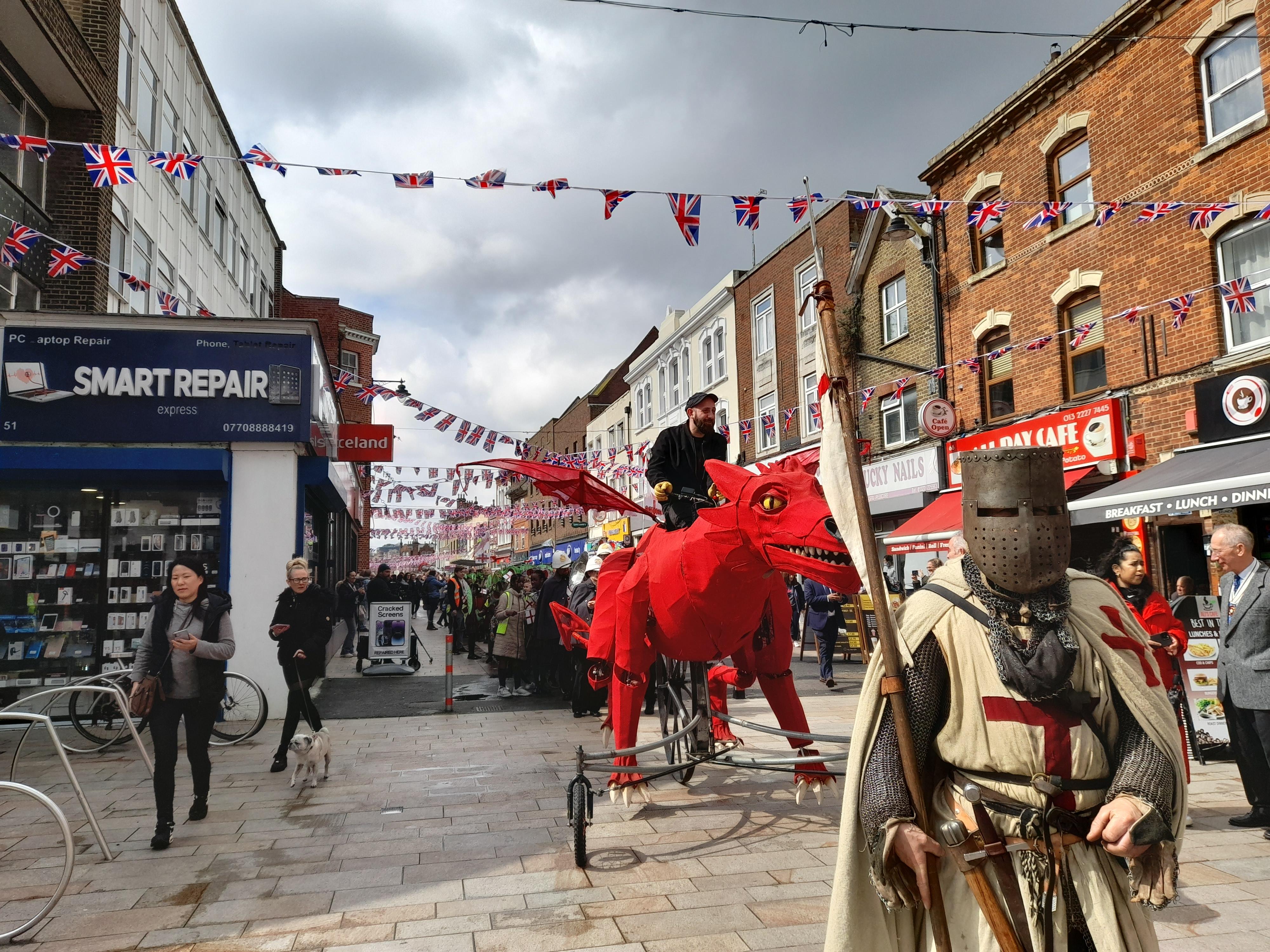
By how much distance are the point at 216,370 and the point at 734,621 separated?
8150 millimetres

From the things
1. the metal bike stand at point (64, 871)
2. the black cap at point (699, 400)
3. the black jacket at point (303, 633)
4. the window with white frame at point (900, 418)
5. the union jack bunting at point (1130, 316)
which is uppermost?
the union jack bunting at point (1130, 316)

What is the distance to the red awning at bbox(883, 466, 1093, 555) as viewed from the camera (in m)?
14.1

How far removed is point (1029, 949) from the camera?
2.11 metres

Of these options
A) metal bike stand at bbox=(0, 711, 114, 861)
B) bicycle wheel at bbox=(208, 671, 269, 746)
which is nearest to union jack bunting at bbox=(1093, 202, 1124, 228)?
metal bike stand at bbox=(0, 711, 114, 861)

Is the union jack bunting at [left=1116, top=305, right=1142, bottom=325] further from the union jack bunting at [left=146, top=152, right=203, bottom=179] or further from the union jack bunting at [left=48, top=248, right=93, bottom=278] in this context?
the union jack bunting at [left=48, top=248, right=93, bottom=278]

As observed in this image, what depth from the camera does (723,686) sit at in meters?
7.02

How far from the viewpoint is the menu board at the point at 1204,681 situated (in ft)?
24.2

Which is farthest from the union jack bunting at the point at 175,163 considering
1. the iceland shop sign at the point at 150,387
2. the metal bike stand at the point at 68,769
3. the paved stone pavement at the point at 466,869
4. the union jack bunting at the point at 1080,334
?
the union jack bunting at the point at 1080,334

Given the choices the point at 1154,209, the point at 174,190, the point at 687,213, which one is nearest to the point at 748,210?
the point at 687,213

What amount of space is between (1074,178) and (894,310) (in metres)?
5.81

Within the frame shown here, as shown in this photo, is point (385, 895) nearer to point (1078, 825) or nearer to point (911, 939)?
point (911, 939)

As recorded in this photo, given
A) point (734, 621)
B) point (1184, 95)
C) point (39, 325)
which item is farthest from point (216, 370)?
point (1184, 95)

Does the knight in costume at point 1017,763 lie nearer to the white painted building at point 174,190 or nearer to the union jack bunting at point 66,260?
the union jack bunting at point 66,260

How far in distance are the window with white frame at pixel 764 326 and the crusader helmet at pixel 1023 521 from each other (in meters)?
25.0
